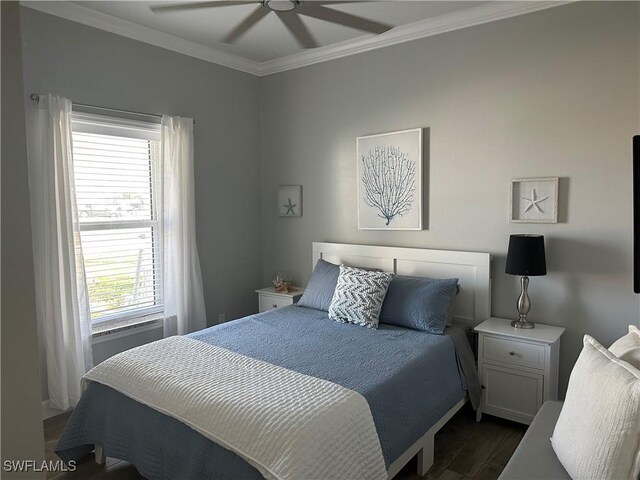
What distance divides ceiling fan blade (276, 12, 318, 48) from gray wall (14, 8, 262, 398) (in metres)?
1.57

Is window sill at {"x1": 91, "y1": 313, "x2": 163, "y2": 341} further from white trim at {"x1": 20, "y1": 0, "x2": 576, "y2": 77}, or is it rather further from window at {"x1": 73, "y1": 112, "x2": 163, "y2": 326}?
white trim at {"x1": 20, "y1": 0, "x2": 576, "y2": 77}

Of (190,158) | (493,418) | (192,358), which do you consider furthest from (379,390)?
(190,158)

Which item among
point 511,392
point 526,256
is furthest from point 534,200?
point 511,392

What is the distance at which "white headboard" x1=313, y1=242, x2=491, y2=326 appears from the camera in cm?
314

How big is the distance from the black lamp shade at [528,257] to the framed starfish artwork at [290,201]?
6.72ft

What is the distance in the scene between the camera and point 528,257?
2.75m

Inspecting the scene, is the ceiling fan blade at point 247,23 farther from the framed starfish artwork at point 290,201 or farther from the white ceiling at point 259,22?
the framed starfish artwork at point 290,201

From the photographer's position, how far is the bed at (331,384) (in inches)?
76.1

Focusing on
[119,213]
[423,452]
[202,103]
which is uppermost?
[202,103]

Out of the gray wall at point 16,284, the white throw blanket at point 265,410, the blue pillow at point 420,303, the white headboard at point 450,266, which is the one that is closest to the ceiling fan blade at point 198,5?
the gray wall at point 16,284

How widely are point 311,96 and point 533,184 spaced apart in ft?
6.84

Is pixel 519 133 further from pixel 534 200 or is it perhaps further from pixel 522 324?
pixel 522 324

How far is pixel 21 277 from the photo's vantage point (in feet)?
2.60

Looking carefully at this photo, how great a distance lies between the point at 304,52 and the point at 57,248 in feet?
8.43
